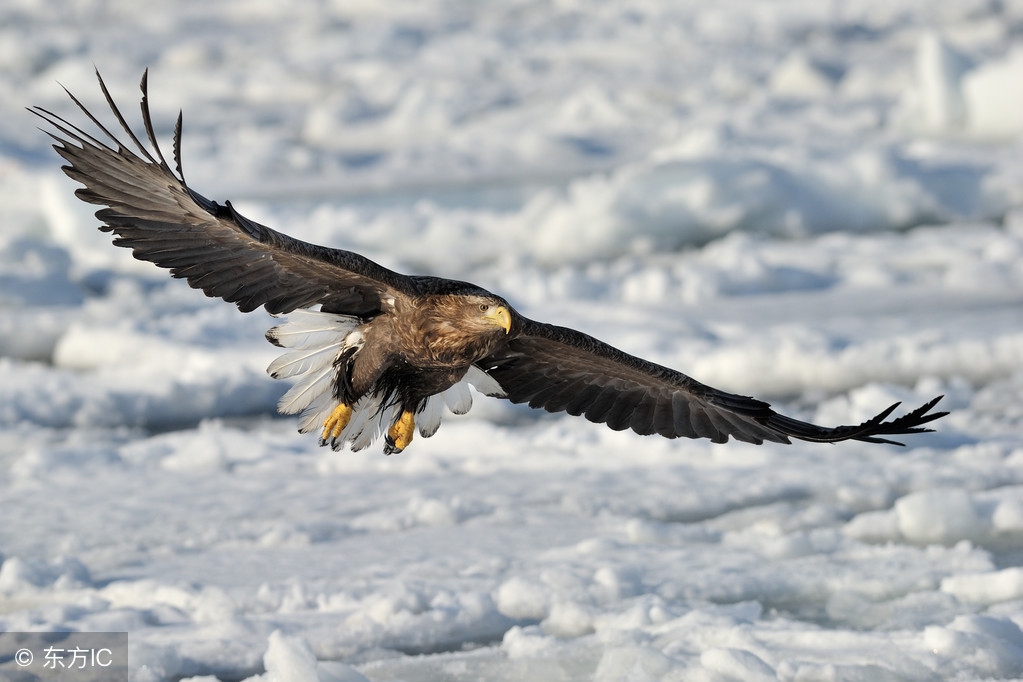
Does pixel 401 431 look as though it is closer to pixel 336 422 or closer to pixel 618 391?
pixel 336 422

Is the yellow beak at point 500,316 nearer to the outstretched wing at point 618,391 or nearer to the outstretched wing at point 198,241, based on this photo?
the outstretched wing at point 198,241

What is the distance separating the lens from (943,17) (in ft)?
82.6

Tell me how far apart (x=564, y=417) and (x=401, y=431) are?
145 inches

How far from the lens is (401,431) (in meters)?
5.06

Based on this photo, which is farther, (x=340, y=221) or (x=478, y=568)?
(x=340, y=221)

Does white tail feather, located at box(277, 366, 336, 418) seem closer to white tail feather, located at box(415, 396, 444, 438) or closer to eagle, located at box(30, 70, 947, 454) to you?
eagle, located at box(30, 70, 947, 454)

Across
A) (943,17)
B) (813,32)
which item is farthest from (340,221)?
(943,17)

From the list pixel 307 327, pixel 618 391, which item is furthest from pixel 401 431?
pixel 618 391

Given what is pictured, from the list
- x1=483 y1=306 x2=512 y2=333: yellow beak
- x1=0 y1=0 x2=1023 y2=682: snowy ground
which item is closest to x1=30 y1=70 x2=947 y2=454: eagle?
x1=483 y1=306 x2=512 y2=333: yellow beak

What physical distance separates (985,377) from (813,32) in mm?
16963

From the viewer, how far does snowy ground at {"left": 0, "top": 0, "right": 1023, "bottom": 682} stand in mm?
5355

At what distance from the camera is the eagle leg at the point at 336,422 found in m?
4.98

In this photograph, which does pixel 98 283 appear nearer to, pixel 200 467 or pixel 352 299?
pixel 200 467

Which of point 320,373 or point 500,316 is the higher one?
point 500,316
